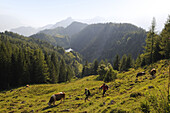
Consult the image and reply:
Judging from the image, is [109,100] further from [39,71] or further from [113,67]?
[113,67]

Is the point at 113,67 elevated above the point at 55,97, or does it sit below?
above

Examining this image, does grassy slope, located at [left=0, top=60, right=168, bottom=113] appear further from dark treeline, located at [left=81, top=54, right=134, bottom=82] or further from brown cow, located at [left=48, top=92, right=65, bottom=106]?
→ dark treeline, located at [left=81, top=54, right=134, bottom=82]

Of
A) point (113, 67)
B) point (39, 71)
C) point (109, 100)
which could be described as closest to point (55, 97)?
point (109, 100)

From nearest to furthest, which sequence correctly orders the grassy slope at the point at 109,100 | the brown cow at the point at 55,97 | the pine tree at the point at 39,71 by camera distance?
the grassy slope at the point at 109,100, the brown cow at the point at 55,97, the pine tree at the point at 39,71

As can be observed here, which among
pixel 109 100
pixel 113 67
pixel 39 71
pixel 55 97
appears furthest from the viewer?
pixel 113 67

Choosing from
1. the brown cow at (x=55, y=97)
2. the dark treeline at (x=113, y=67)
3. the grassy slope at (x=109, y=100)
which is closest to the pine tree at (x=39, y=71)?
the grassy slope at (x=109, y=100)

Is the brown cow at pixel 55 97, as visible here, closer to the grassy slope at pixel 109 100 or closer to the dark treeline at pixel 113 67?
the grassy slope at pixel 109 100

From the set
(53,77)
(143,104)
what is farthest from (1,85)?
(143,104)

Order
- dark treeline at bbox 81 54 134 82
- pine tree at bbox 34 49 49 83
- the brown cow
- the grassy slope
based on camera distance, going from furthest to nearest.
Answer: pine tree at bbox 34 49 49 83 → dark treeline at bbox 81 54 134 82 → the brown cow → the grassy slope

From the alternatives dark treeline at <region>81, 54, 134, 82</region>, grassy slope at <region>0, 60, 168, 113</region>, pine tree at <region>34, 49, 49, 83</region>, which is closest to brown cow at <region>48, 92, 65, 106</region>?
grassy slope at <region>0, 60, 168, 113</region>

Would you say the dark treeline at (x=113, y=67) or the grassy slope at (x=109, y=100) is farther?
the dark treeline at (x=113, y=67)

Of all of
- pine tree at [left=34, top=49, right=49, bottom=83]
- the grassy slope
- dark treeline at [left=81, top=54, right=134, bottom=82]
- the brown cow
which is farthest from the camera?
pine tree at [left=34, top=49, right=49, bottom=83]

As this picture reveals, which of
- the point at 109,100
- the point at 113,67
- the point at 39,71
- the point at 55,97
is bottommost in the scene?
the point at 55,97

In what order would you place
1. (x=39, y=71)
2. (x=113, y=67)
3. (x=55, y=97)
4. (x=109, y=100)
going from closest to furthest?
(x=109, y=100), (x=55, y=97), (x=39, y=71), (x=113, y=67)
